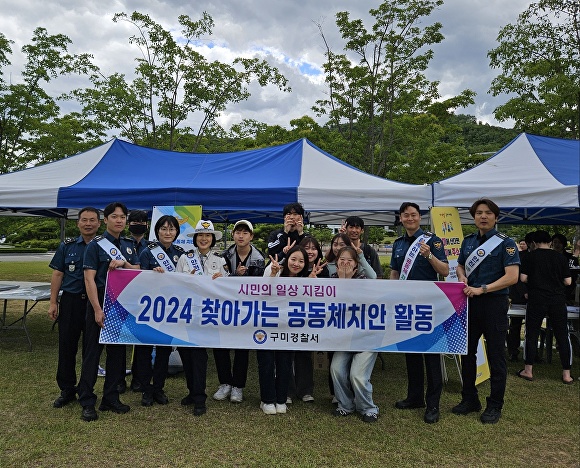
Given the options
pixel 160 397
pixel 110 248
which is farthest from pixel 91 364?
pixel 110 248

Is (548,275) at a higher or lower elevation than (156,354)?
higher

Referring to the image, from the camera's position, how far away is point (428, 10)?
11.2 m

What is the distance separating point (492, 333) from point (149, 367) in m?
2.82

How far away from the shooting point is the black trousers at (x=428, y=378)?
3527 mm

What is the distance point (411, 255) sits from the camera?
3.66 m

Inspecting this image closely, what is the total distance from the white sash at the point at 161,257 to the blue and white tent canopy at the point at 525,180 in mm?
2865

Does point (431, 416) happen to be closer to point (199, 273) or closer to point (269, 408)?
point (269, 408)

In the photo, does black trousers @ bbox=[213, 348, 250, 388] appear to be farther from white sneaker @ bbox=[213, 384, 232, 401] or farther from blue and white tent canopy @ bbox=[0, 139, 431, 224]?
blue and white tent canopy @ bbox=[0, 139, 431, 224]

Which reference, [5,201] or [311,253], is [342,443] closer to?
[311,253]

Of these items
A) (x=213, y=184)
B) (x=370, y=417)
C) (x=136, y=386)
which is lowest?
(x=136, y=386)

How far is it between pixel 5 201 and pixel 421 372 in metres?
4.89

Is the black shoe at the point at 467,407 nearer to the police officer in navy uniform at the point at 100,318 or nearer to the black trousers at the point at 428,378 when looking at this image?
the black trousers at the point at 428,378

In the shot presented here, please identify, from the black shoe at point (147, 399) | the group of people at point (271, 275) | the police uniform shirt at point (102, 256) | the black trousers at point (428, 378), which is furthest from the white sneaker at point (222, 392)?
the black trousers at point (428, 378)

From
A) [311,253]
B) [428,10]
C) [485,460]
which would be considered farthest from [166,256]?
[428,10]
